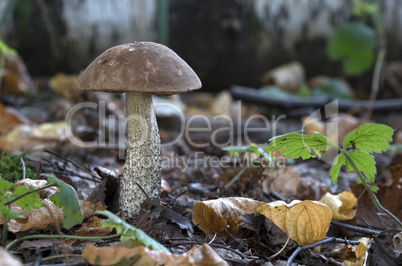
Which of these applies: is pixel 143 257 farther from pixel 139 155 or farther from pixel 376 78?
pixel 376 78

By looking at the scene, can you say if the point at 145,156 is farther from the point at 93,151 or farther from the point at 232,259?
the point at 93,151

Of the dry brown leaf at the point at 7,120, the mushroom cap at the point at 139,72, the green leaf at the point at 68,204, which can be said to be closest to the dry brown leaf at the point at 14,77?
the dry brown leaf at the point at 7,120

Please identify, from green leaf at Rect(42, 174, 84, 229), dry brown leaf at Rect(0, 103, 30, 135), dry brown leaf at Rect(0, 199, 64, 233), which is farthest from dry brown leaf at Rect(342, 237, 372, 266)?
dry brown leaf at Rect(0, 103, 30, 135)

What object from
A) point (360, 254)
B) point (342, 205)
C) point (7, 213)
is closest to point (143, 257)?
point (7, 213)

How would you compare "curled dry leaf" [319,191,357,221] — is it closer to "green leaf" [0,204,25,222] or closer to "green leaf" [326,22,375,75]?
"green leaf" [0,204,25,222]

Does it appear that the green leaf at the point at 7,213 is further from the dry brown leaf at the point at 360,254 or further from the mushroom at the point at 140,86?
the dry brown leaf at the point at 360,254
